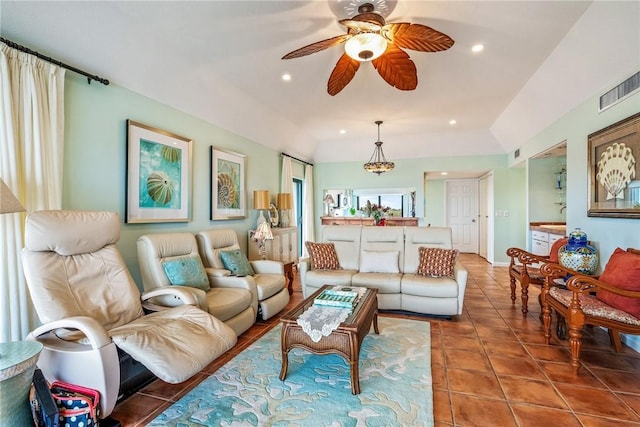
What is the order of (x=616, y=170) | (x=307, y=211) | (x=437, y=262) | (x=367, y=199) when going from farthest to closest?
(x=367, y=199)
(x=307, y=211)
(x=437, y=262)
(x=616, y=170)

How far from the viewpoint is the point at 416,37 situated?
7.06 ft

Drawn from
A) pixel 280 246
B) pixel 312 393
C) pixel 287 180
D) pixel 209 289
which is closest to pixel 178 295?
pixel 209 289

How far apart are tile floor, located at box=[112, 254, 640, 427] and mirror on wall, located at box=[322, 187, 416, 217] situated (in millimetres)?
4182

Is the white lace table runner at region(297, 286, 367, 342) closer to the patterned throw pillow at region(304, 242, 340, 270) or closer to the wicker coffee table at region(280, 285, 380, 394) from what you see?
the wicker coffee table at region(280, 285, 380, 394)

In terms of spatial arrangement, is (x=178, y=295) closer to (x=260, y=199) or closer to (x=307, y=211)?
(x=260, y=199)

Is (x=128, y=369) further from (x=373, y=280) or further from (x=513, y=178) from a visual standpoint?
(x=513, y=178)

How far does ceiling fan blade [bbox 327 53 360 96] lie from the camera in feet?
8.20

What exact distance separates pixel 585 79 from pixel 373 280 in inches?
120

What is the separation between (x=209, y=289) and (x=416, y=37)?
2841mm

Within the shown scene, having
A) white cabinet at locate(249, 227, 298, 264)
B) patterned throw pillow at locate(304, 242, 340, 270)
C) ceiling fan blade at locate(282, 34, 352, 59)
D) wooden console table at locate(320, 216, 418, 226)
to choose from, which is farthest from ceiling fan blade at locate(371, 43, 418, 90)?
wooden console table at locate(320, 216, 418, 226)

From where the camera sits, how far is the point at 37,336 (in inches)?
69.8

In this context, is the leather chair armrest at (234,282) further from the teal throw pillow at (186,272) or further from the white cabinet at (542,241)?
the white cabinet at (542,241)

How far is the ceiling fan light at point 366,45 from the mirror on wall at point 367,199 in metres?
5.33

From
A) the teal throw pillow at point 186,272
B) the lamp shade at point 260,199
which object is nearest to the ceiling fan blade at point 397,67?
the teal throw pillow at point 186,272
